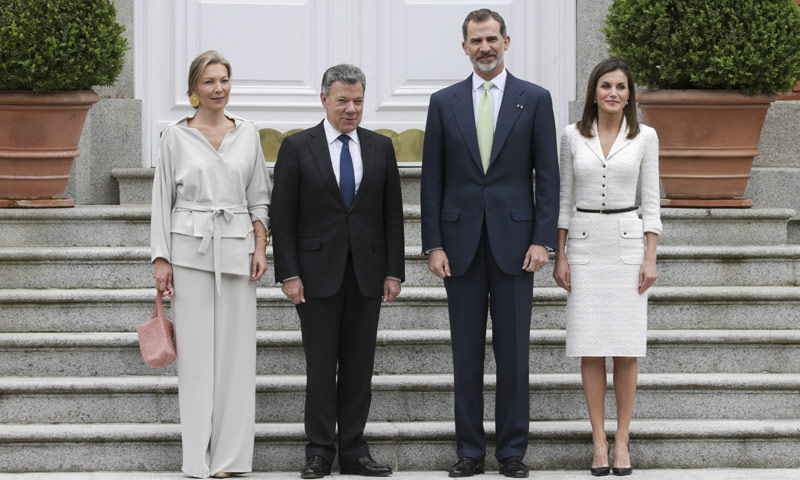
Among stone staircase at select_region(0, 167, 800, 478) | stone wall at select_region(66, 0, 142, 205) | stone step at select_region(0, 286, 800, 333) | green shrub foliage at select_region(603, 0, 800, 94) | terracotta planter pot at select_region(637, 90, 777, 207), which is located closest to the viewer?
stone staircase at select_region(0, 167, 800, 478)

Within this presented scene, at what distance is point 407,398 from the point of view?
18.6 ft

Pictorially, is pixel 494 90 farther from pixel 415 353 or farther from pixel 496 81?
pixel 415 353

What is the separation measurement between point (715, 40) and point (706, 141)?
54 centimetres

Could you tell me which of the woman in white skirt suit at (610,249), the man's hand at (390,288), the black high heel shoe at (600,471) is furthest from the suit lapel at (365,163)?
the black high heel shoe at (600,471)

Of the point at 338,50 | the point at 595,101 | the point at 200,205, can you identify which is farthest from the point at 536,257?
the point at 338,50

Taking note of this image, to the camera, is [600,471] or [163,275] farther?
[600,471]

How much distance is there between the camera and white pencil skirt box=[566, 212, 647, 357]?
205 inches

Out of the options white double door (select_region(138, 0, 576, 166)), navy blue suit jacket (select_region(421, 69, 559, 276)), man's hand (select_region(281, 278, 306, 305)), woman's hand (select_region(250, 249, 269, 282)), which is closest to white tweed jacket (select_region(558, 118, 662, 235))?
navy blue suit jacket (select_region(421, 69, 559, 276))

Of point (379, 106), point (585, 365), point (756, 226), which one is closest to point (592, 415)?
point (585, 365)

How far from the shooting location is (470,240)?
521 cm

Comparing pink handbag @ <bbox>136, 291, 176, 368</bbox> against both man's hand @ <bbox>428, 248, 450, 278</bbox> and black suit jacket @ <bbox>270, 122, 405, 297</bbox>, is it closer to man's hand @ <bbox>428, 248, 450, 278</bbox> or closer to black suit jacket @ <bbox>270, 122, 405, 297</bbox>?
black suit jacket @ <bbox>270, 122, 405, 297</bbox>

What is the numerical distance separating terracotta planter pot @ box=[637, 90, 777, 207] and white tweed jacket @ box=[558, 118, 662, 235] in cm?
135

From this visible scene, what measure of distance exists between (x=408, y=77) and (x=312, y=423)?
10.2ft

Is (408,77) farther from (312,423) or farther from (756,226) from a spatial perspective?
(312,423)
